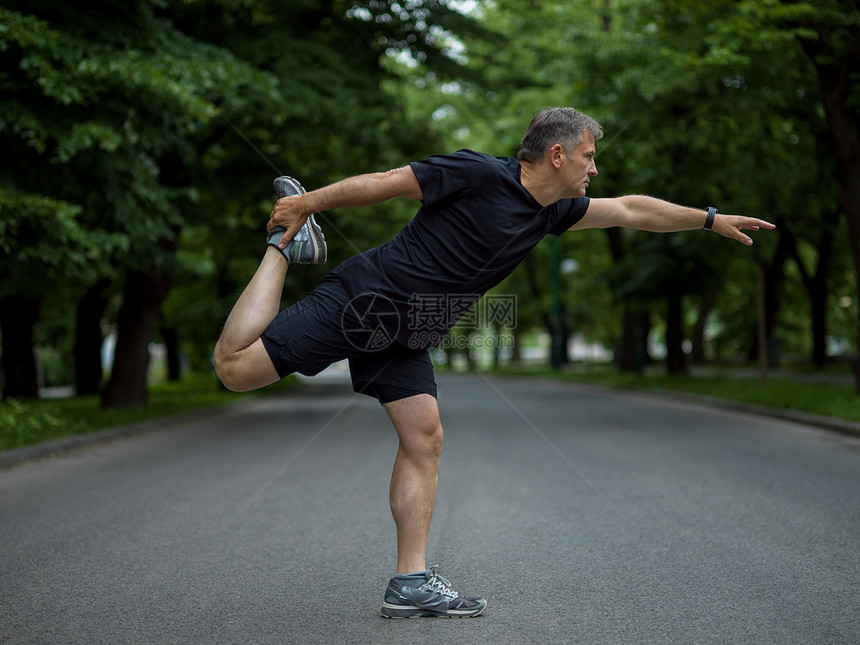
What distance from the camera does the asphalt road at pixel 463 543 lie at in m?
3.57

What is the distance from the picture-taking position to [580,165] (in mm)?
3424

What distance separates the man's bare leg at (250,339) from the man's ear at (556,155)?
1.15 m

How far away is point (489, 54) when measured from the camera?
15961 millimetres

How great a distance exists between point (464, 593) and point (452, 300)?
144cm

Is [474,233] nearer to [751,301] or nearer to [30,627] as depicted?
[30,627]

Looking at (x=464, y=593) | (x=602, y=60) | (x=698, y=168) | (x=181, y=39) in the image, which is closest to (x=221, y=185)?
(x=181, y=39)

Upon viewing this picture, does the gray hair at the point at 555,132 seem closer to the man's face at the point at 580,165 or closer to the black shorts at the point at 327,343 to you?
the man's face at the point at 580,165

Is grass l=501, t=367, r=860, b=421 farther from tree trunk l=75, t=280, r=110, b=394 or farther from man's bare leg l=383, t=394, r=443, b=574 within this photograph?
tree trunk l=75, t=280, r=110, b=394

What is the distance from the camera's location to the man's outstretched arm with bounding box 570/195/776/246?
379 centimetres

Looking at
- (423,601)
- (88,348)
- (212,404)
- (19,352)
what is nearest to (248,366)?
(423,601)

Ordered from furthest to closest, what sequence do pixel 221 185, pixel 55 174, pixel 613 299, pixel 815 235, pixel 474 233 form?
pixel 815 235 < pixel 613 299 < pixel 221 185 < pixel 55 174 < pixel 474 233

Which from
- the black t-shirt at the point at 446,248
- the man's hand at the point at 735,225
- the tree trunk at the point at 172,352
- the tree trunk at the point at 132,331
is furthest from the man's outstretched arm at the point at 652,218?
the tree trunk at the point at 172,352

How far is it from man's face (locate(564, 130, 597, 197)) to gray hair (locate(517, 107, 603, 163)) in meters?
0.02

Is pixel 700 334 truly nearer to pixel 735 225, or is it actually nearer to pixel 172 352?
pixel 172 352
